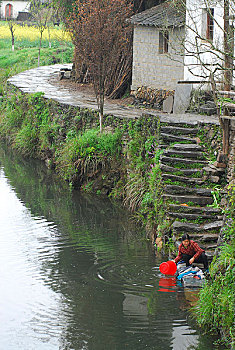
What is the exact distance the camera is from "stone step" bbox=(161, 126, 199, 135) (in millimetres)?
15719

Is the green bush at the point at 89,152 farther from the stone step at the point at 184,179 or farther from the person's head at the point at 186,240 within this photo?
the person's head at the point at 186,240

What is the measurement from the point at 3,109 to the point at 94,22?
1099 cm

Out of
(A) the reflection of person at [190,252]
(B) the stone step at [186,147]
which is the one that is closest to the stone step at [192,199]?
(B) the stone step at [186,147]

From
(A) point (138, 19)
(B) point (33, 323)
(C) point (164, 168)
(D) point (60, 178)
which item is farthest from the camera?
(A) point (138, 19)

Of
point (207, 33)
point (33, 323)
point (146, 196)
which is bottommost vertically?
point (33, 323)

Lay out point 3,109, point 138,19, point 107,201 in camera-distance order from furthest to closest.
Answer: point 3,109, point 138,19, point 107,201

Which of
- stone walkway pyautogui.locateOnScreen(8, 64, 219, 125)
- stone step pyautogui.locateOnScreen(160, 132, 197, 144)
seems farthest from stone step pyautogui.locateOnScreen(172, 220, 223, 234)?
stone walkway pyautogui.locateOnScreen(8, 64, 219, 125)

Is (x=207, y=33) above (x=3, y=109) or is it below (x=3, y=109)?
above

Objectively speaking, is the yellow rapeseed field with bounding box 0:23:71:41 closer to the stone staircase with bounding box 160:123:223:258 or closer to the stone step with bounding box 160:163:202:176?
the stone staircase with bounding box 160:123:223:258

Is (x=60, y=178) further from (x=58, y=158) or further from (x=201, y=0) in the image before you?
(x=201, y=0)

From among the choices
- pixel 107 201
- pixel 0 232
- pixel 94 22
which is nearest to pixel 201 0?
pixel 94 22

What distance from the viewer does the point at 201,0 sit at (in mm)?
19188

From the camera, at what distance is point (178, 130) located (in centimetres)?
1587

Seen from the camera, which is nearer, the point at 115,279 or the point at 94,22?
the point at 115,279
